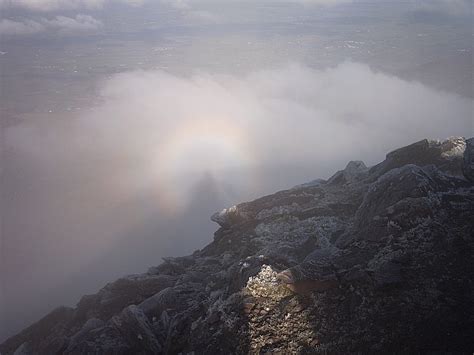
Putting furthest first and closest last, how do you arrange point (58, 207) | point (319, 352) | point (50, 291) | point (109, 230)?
point (58, 207) → point (109, 230) → point (50, 291) → point (319, 352)

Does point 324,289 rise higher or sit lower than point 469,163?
lower

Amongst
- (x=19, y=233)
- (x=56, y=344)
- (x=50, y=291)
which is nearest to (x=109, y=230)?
(x=19, y=233)

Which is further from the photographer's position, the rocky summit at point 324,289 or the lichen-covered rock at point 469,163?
the lichen-covered rock at point 469,163

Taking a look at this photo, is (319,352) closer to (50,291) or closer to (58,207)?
(50,291)

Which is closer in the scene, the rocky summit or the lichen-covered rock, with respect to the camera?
the rocky summit

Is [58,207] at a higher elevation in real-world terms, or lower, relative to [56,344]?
lower

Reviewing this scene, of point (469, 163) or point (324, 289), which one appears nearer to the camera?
point (324, 289)

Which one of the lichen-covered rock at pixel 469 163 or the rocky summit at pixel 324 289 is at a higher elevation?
the lichen-covered rock at pixel 469 163

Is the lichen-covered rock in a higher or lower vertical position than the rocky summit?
higher
